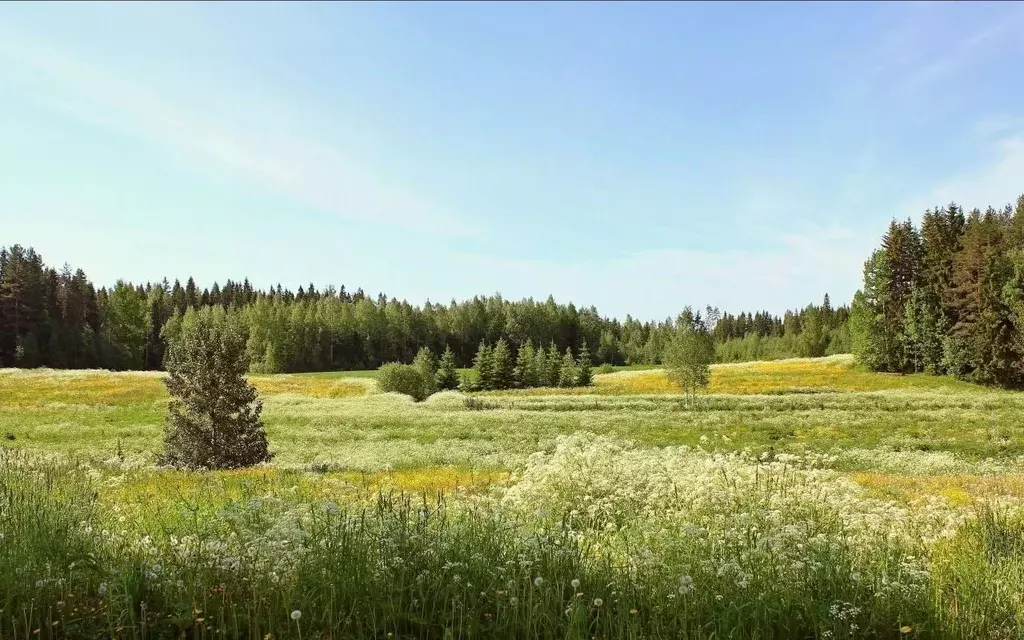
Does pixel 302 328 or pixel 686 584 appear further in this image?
pixel 302 328


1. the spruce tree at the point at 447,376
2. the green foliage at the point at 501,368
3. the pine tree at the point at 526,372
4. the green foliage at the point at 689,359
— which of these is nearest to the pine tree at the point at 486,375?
the green foliage at the point at 501,368

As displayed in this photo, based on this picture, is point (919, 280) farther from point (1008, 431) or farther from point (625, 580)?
point (625, 580)

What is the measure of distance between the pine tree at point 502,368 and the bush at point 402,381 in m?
15.5

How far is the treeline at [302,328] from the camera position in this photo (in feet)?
301

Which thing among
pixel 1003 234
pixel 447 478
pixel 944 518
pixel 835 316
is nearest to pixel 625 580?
pixel 944 518

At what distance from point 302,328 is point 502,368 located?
175ft

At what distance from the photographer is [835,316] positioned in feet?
424

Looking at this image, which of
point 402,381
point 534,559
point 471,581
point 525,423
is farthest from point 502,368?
point 471,581

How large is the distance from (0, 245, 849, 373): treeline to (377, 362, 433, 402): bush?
21.0 metres

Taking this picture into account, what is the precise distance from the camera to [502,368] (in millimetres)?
86500

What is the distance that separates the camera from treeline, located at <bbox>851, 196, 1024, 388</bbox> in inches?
2328

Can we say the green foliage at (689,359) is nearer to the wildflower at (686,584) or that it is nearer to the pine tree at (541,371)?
the pine tree at (541,371)

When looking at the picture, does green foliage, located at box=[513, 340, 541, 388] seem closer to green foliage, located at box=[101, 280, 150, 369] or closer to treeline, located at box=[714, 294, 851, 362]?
treeline, located at box=[714, 294, 851, 362]

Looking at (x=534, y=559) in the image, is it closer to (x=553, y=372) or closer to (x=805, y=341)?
(x=553, y=372)
